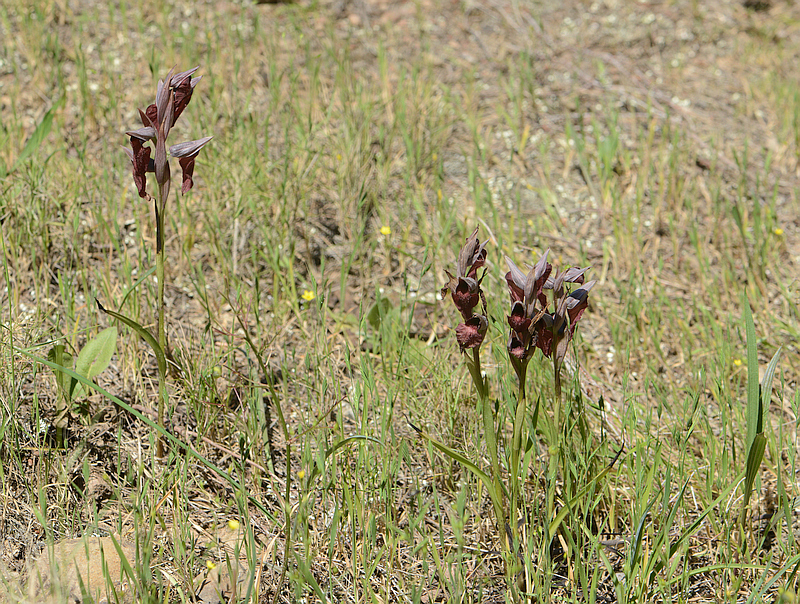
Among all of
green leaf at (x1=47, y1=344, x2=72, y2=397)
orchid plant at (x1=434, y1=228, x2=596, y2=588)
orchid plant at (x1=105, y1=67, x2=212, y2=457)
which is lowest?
green leaf at (x1=47, y1=344, x2=72, y2=397)

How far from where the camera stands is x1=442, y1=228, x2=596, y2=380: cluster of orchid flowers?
1604 millimetres

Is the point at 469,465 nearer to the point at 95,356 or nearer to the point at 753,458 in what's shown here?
the point at 753,458

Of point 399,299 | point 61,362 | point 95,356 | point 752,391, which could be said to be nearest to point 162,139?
point 95,356

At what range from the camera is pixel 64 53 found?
386 centimetres

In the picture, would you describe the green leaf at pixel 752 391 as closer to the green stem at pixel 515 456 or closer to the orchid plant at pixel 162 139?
the green stem at pixel 515 456

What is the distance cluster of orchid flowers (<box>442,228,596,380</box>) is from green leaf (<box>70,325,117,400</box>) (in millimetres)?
1151

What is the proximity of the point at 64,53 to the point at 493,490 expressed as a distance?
353 centimetres

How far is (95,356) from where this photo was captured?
2.15 m

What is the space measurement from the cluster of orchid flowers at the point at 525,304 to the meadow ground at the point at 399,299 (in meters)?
0.22

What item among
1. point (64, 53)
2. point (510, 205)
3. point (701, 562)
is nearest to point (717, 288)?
point (510, 205)

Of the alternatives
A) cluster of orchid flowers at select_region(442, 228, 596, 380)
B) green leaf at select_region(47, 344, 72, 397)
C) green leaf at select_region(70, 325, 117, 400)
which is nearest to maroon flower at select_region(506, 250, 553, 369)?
cluster of orchid flowers at select_region(442, 228, 596, 380)

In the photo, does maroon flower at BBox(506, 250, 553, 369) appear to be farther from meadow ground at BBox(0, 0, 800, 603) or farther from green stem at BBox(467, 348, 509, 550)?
meadow ground at BBox(0, 0, 800, 603)

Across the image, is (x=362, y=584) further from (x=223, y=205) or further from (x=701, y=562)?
(x=223, y=205)

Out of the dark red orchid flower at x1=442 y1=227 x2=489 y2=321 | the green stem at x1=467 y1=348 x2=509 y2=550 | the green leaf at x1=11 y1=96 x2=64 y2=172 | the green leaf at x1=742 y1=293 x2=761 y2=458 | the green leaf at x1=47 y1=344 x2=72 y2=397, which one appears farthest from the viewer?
the green leaf at x1=11 y1=96 x2=64 y2=172
